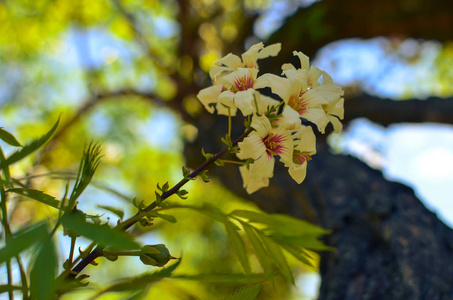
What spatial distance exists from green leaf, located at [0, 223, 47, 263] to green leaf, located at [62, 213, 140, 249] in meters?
0.03

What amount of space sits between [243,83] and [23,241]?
Result: 437 millimetres

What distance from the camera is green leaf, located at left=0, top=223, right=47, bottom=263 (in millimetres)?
391

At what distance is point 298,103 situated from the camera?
66 cm

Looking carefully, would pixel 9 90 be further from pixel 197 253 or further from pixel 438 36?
pixel 438 36

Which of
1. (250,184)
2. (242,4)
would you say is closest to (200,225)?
(242,4)

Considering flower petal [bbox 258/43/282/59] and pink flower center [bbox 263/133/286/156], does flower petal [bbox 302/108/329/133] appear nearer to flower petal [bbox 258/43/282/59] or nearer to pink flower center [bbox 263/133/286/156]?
pink flower center [bbox 263/133/286/156]

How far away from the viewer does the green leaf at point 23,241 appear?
391mm

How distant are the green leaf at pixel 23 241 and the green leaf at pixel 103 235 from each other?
0.03m

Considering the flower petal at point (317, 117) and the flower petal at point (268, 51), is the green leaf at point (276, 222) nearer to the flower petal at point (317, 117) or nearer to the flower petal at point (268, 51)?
the flower petal at point (317, 117)

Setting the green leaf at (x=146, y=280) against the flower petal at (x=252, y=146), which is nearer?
the green leaf at (x=146, y=280)

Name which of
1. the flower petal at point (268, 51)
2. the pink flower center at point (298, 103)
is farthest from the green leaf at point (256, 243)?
the flower petal at point (268, 51)

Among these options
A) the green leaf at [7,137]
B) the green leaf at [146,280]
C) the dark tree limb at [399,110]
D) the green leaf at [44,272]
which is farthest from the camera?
the dark tree limb at [399,110]

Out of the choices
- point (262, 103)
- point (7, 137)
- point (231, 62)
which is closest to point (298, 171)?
point (262, 103)

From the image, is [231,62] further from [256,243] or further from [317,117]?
[256,243]
